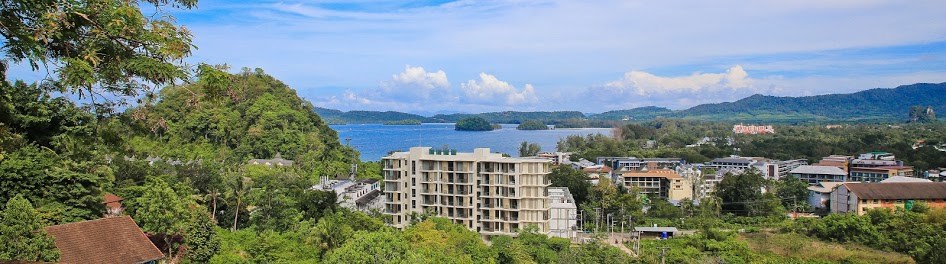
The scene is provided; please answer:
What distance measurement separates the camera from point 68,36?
4629 millimetres

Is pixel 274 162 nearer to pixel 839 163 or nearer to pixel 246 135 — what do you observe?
pixel 246 135

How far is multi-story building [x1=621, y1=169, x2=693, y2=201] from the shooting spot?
38.4 metres

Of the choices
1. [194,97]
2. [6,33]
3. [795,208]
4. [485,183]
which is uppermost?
[6,33]

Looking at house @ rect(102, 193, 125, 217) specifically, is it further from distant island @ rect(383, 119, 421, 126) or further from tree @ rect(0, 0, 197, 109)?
distant island @ rect(383, 119, 421, 126)

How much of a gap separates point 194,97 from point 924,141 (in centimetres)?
7752

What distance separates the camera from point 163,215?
46.8ft

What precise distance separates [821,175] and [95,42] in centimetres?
4555

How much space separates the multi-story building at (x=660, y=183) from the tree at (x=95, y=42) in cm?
3456

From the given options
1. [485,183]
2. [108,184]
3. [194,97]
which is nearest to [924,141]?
[485,183]

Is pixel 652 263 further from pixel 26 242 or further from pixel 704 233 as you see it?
pixel 26 242

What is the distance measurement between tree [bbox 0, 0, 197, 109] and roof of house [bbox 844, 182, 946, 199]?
3274cm

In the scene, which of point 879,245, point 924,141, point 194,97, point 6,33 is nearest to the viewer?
point 6,33

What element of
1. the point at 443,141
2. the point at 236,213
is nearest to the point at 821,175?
the point at 236,213

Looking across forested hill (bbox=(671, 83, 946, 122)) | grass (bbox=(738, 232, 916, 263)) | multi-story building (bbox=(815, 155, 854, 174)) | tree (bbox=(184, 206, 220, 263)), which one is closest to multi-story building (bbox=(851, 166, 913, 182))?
multi-story building (bbox=(815, 155, 854, 174))
